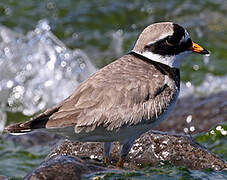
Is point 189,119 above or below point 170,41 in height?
below

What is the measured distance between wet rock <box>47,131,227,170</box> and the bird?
541mm

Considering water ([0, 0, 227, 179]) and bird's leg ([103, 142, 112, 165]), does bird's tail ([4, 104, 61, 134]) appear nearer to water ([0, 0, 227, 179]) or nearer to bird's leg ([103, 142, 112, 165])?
bird's leg ([103, 142, 112, 165])

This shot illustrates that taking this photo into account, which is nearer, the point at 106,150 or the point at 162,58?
the point at 106,150

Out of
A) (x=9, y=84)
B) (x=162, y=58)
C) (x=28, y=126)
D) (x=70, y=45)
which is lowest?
(x=28, y=126)

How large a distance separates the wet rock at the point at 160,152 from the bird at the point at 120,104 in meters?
0.54

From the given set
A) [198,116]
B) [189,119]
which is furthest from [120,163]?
[198,116]

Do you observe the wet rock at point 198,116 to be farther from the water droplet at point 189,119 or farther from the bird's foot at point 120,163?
the bird's foot at point 120,163

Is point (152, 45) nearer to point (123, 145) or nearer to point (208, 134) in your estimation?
point (123, 145)

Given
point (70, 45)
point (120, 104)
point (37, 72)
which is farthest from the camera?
point (70, 45)

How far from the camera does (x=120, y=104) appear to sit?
20.5ft

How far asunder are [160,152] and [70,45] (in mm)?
9147

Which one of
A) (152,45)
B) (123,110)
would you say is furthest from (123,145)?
(152,45)

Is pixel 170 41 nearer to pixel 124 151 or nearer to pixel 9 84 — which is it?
pixel 124 151

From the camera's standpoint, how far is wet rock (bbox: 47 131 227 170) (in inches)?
279
